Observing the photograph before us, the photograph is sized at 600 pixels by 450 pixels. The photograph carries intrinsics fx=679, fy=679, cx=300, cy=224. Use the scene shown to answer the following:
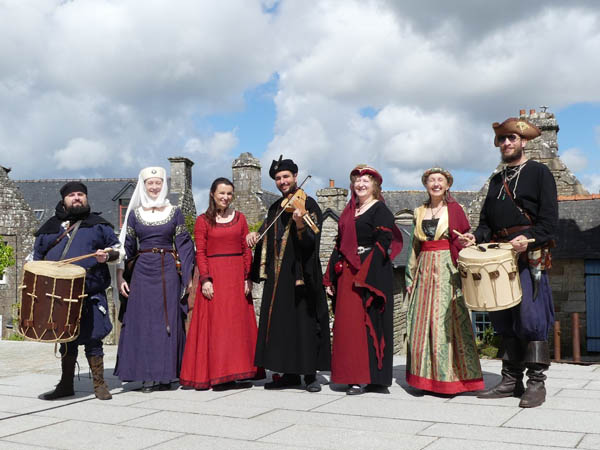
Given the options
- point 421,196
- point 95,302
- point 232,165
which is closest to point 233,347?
point 95,302

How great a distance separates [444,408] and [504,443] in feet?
3.50

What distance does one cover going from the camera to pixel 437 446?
12.6ft

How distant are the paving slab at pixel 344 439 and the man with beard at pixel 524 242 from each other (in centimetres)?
136

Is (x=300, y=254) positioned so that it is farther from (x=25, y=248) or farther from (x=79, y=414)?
(x=25, y=248)

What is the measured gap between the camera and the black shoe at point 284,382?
596 cm

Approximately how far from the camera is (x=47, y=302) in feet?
16.6

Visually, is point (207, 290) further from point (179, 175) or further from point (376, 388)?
point (179, 175)

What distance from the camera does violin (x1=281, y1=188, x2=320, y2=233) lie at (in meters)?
5.57

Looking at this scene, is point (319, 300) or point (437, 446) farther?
point (319, 300)

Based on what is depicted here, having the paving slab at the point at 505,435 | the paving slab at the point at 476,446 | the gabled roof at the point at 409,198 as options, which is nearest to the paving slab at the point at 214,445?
the paving slab at the point at 476,446

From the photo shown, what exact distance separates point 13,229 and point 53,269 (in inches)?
741

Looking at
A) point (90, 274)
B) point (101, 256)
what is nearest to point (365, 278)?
point (101, 256)

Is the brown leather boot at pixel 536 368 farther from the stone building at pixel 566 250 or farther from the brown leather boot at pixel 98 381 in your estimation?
the stone building at pixel 566 250

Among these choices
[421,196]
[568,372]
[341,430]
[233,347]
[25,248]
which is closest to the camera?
[341,430]
